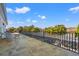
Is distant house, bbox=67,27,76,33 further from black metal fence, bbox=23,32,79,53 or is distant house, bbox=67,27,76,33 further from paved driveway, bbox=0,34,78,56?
paved driveway, bbox=0,34,78,56

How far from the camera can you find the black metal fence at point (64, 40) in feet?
11.1

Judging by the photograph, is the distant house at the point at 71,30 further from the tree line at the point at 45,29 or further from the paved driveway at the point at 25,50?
the paved driveway at the point at 25,50

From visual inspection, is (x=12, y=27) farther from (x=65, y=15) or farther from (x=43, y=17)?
(x=65, y=15)

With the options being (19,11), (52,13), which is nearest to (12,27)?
(19,11)

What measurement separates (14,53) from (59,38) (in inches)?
41.2

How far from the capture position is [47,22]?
3572 mm

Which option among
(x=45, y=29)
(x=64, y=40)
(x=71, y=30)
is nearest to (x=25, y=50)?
(x=45, y=29)

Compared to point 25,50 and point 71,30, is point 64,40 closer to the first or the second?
point 71,30

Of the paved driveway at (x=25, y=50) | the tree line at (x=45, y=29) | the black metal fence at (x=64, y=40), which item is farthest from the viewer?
the tree line at (x=45, y=29)

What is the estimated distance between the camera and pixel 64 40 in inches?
145

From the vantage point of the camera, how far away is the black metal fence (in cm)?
338

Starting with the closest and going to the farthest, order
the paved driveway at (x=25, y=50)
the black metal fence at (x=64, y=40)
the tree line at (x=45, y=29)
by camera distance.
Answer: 1. the paved driveway at (x=25, y=50)
2. the black metal fence at (x=64, y=40)
3. the tree line at (x=45, y=29)

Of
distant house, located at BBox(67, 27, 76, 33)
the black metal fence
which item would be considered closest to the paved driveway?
the black metal fence

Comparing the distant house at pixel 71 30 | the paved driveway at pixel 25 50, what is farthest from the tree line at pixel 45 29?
the paved driveway at pixel 25 50
